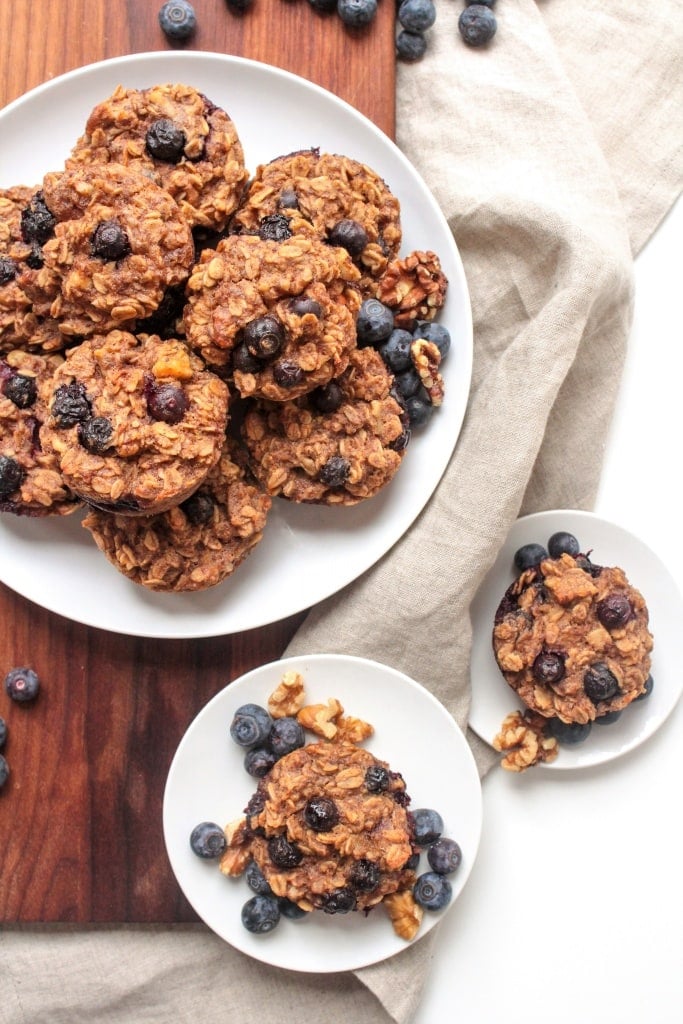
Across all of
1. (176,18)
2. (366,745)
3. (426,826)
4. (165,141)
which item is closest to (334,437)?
(165,141)

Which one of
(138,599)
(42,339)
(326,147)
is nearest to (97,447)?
(42,339)

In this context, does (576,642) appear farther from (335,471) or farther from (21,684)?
(21,684)

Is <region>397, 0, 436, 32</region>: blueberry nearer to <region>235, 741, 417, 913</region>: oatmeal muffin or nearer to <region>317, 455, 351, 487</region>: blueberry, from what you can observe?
<region>317, 455, 351, 487</region>: blueberry

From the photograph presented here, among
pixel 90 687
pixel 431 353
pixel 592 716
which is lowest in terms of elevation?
pixel 90 687

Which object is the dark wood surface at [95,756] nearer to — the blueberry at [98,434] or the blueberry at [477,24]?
the blueberry at [98,434]

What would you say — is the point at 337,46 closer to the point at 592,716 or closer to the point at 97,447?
the point at 97,447
